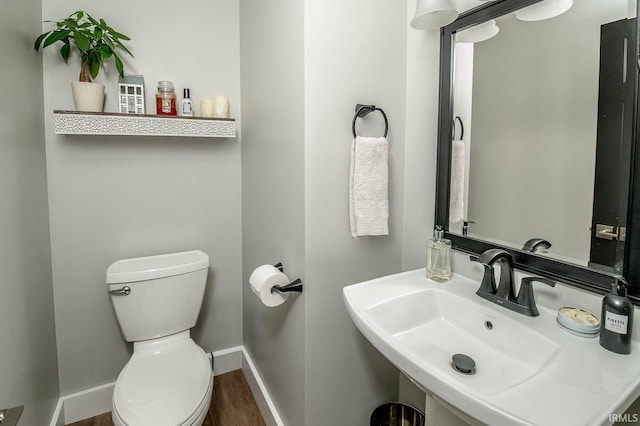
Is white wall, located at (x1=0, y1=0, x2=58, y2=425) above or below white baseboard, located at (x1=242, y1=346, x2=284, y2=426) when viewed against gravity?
above

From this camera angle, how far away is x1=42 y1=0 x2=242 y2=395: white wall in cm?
161

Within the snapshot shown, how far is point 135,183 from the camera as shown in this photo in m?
1.74

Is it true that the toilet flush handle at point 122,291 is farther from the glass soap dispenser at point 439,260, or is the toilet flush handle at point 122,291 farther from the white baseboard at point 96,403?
the glass soap dispenser at point 439,260

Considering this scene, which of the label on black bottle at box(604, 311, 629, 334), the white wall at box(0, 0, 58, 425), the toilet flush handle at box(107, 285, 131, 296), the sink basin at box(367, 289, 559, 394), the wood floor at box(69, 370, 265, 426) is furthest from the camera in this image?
the wood floor at box(69, 370, 265, 426)

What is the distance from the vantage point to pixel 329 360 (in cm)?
132

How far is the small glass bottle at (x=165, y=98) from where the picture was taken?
1.65 m

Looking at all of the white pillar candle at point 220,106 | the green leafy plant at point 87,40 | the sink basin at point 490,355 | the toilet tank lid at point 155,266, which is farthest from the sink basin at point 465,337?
the green leafy plant at point 87,40

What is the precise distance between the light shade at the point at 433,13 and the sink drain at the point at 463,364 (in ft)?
3.43

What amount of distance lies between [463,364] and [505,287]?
0.94ft

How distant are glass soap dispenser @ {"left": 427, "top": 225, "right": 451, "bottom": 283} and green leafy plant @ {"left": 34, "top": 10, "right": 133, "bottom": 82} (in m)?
1.60

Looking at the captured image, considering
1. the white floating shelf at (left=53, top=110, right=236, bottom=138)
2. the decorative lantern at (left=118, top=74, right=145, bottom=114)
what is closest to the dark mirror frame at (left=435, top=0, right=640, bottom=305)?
the white floating shelf at (left=53, top=110, right=236, bottom=138)

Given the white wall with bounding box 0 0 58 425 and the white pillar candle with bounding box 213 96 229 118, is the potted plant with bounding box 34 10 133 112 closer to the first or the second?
the white wall with bounding box 0 0 58 425

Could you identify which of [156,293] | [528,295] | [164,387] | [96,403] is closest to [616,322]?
[528,295]

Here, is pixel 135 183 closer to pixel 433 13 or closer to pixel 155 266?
pixel 155 266
